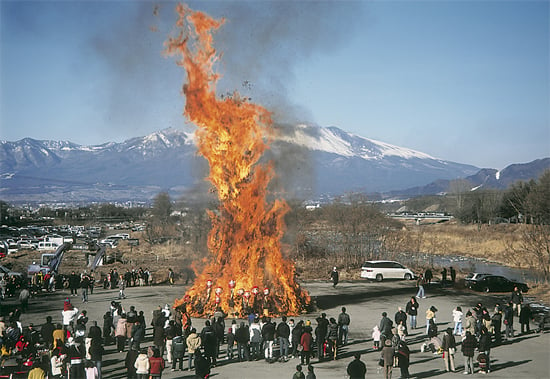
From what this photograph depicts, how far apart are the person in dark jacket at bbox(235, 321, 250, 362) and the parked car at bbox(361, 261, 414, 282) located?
23.1m

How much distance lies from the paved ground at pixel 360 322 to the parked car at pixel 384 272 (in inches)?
51.5

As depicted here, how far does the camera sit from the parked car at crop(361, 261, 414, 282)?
41875mm

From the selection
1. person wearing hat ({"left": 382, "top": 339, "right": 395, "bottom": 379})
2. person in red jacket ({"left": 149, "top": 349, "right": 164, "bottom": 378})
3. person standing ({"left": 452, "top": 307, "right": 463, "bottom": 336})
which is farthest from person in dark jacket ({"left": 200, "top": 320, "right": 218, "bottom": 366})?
person standing ({"left": 452, "top": 307, "right": 463, "bottom": 336})

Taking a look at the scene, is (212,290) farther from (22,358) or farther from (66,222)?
(66,222)

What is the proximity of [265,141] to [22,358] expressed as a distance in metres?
16.5

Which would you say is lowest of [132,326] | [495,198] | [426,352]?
[426,352]

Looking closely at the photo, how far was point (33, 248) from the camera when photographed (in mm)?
73500

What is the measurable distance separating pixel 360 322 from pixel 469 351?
8.59 meters

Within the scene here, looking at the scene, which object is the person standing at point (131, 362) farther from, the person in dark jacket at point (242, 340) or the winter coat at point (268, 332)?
the winter coat at point (268, 332)

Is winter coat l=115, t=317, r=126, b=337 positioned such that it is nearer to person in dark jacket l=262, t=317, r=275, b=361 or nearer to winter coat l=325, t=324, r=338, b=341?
person in dark jacket l=262, t=317, r=275, b=361

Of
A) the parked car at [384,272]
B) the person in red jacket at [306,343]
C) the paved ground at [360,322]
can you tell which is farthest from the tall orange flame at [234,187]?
the parked car at [384,272]

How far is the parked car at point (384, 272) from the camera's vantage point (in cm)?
4188

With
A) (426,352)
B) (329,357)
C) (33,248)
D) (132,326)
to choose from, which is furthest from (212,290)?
(33,248)

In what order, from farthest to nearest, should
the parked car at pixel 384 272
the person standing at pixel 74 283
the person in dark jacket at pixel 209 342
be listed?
the parked car at pixel 384 272 → the person standing at pixel 74 283 → the person in dark jacket at pixel 209 342
